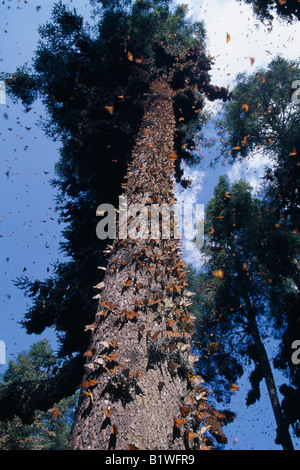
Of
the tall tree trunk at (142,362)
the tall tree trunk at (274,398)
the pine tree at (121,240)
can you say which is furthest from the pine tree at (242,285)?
the tall tree trunk at (142,362)

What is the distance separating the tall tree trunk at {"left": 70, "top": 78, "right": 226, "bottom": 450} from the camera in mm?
1343

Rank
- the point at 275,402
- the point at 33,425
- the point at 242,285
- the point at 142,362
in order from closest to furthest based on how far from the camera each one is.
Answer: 1. the point at 142,362
2. the point at 275,402
3. the point at 242,285
4. the point at 33,425

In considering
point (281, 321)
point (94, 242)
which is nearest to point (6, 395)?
point (94, 242)

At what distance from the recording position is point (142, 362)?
1628 mm

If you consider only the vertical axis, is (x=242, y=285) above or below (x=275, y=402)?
above

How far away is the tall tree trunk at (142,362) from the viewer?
134 cm

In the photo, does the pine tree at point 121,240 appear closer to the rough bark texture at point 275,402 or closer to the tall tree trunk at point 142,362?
the tall tree trunk at point 142,362

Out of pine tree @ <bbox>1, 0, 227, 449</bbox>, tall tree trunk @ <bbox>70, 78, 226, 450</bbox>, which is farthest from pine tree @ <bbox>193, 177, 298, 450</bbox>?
tall tree trunk @ <bbox>70, 78, 226, 450</bbox>

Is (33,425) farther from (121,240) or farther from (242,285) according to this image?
(121,240)

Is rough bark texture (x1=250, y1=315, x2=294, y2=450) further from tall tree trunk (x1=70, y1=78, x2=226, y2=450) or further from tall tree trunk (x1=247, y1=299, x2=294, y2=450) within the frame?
tall tree trunk (x1=70, y1=78, x2=226, y2=450)

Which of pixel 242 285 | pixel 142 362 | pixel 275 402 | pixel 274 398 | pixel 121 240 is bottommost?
pixel 142 362

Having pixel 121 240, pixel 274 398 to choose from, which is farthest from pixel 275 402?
pixel 121 240

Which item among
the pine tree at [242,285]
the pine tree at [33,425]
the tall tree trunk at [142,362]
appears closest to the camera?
the tall tree trunk at [142,362]

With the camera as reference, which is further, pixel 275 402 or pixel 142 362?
pixel 275 402
